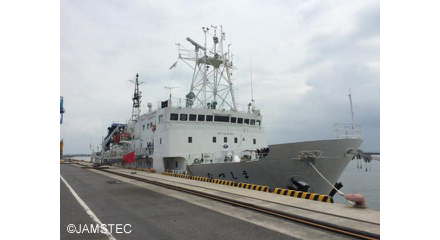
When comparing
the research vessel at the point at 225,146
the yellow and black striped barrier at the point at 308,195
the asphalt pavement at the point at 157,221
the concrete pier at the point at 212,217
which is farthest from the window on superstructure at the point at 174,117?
the yellow and black striped barrier at the point at 308,195

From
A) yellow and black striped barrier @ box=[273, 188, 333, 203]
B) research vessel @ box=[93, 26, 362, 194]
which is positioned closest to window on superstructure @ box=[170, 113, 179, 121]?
research vessel @ box=[93, 26, 362, 194]

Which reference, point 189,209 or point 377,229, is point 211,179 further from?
point 377,229

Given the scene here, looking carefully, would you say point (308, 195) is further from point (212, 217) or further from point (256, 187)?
point (212, 217)

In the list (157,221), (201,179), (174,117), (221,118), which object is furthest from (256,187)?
(174,117)

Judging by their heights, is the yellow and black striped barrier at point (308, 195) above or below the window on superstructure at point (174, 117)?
below

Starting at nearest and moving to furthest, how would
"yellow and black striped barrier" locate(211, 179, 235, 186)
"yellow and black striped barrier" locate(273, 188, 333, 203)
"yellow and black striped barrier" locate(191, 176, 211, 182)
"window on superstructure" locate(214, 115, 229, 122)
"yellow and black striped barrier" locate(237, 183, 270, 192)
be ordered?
"yellow and black striped barrier" locate(273, 188, 333, 203) → "yellow and black striped barrier" locate(237, 183, 270, 192) → "yellow and black striped barrier" locate(211, 179, 235, 186) → "yellow and black striped barrier" locate(191, 176, 211, 182) → "window on superstructure" locate(214, 115, 229, 122)

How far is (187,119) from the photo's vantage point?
20.8m

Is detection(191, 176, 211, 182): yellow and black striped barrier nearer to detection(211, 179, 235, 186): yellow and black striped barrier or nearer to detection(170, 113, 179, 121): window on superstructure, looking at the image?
detection(211, 179, 235, 186): yellow and black striped barrier

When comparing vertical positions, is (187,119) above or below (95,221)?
above

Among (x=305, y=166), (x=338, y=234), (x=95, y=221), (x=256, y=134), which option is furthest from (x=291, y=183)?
(x=256, y=134)

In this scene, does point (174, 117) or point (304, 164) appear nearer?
point (304, 164)

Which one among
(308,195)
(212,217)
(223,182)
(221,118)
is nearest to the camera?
(212,217)

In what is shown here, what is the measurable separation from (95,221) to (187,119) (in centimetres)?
1356

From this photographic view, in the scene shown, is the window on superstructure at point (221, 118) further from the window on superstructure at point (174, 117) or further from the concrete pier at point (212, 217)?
the concrete pier at point (212, 217)
